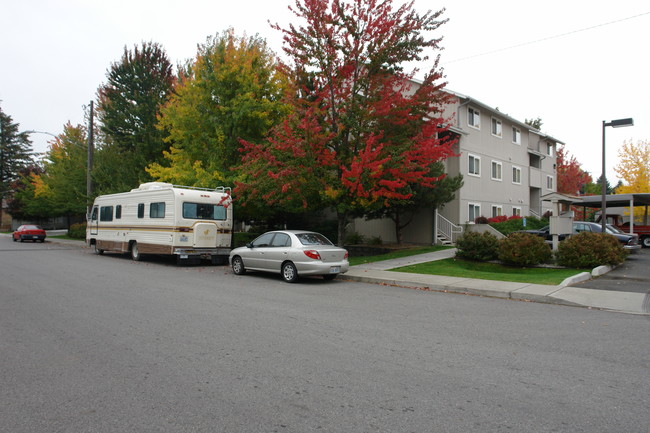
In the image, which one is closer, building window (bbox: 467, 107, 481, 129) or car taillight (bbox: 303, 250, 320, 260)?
car taillight (bbox: 303, 250, 320, 260)

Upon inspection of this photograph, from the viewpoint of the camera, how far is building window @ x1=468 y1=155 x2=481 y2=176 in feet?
86.5

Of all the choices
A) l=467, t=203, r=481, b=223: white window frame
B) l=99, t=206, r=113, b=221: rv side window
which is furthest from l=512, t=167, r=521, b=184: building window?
l=99, t=206, r=113, b=221: rv side window

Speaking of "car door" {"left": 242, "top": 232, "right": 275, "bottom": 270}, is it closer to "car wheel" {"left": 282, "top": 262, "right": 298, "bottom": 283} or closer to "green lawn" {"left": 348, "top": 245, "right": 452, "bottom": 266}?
"car wheel" {"left": 282, "top": 262, "right": 298, "bottom": 283}

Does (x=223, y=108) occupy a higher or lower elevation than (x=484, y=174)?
higher

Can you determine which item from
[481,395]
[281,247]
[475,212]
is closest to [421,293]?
[281,247]

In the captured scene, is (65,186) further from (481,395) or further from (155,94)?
(481,395)

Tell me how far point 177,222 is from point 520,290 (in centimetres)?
1220

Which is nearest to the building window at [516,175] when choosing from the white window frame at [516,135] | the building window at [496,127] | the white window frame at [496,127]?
the white window frame at [516,135]

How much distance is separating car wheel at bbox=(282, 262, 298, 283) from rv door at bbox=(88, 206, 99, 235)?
560 inches

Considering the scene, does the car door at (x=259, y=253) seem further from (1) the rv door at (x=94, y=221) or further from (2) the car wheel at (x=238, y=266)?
(1) the rv door at (x=94, y=221)

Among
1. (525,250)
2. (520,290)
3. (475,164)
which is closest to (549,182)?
(475,164)

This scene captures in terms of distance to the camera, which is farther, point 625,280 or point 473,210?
point 473,210

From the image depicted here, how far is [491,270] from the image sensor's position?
16.3m

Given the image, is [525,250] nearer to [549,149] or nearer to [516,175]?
[516,175]
